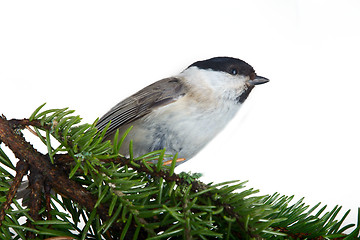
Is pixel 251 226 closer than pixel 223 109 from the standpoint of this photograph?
Yes

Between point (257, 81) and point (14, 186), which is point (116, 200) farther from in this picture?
point (257, 81)

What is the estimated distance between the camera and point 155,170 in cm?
42

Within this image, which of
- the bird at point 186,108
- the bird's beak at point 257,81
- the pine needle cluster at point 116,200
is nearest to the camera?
the pine needle cluster at point 116,200

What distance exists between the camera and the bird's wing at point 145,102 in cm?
77

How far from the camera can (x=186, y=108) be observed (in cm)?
72

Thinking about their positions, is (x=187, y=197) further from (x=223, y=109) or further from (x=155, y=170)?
(x=223, y=109)

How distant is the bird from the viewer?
707mm

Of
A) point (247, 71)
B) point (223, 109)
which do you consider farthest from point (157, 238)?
point (247, 71)

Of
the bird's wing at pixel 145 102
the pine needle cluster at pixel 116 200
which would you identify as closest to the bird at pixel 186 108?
the bird's wing at pixel 145 102

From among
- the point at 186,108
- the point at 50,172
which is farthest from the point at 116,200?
the point at 186,108

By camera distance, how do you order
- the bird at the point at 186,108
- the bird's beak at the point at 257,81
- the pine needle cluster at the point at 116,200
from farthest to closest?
the bird's beak at the point at 257,81 → the bird at the point at 186,108 → the pine needle cluster at the point at 116,200

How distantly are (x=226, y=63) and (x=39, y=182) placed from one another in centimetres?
50

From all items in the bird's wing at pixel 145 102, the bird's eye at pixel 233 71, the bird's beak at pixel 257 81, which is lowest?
the bird's beak at pixel 257 81

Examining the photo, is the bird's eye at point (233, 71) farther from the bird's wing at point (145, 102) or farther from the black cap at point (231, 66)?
the bird's wing at point (145, 102)
